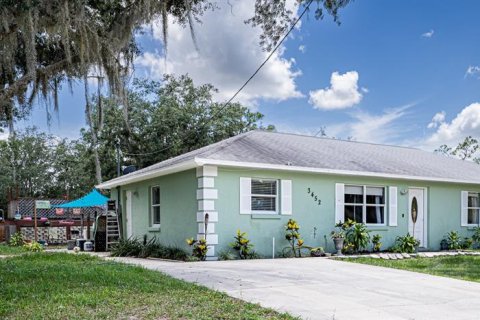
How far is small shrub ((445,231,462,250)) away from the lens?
50.6 feet

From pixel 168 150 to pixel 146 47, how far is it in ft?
52.0

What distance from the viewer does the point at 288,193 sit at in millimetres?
12766

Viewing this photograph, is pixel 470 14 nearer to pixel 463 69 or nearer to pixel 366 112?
pixel 463 69

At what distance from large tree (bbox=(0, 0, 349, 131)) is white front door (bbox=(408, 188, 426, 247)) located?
875 centimetres

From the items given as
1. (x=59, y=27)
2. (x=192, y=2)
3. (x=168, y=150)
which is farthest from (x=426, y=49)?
(x=168, y=150)

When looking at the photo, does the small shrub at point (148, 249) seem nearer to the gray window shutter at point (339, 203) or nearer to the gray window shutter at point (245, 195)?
the gray window shutter at point (245, 195)

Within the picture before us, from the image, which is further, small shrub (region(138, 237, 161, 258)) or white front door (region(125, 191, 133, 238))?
white front door (region(125, 191, 133, 238))

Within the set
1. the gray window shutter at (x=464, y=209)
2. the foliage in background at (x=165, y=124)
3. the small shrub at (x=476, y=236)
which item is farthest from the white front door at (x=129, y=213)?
the small shrub at (x=476, y=236)

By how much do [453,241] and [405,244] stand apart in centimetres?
224

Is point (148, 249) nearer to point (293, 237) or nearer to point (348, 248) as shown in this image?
point (293, 237)

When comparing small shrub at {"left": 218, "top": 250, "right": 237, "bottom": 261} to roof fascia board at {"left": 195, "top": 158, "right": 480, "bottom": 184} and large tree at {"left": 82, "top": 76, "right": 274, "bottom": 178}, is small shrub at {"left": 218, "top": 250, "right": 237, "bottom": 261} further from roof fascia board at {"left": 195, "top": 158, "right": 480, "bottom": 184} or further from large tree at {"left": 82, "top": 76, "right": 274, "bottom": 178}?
large tree at {"left": 82, "top": 76, "right": 274, "bottom": 178}

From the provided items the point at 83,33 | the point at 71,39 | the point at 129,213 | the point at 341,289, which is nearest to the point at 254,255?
the point at 341,289

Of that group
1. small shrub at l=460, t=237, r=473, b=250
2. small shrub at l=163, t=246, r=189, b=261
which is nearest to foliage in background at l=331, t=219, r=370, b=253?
small shrub at l=163, t=246, r=189, b=261

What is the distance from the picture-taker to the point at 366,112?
62.0 feet
